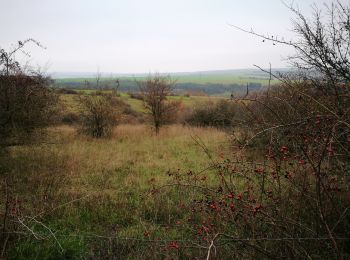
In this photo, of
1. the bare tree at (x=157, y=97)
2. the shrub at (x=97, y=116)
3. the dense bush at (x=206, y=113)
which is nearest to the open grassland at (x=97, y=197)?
the shrub at (x=97, y=116)

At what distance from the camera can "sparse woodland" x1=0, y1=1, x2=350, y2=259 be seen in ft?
11.1

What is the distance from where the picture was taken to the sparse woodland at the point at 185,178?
3391 millimetres

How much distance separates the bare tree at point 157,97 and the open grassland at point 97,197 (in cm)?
559

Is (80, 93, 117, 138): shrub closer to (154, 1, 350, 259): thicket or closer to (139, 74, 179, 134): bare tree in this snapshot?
(139, 74, 179, 134): bare tree

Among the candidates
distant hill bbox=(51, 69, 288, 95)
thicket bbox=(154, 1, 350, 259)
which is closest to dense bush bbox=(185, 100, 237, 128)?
distant hill bbox=(51, 69, 288, 95)

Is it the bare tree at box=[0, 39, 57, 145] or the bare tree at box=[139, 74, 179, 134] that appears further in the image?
the bare tree at box=[139, 74, 179, 134]

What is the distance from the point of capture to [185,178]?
311 inches

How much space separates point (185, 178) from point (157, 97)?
12150 mm

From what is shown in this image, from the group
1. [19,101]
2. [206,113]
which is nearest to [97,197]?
[19,101]

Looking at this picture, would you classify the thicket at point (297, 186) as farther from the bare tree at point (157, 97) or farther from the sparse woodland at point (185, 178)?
the bare tree at point (157, 97)

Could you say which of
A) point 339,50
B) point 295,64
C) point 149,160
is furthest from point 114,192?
point 339,50

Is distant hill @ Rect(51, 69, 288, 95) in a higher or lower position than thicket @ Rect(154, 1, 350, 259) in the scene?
higher

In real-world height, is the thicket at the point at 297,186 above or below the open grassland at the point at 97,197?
above

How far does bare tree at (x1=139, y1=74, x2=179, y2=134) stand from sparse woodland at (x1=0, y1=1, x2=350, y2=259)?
2458 millimetres
